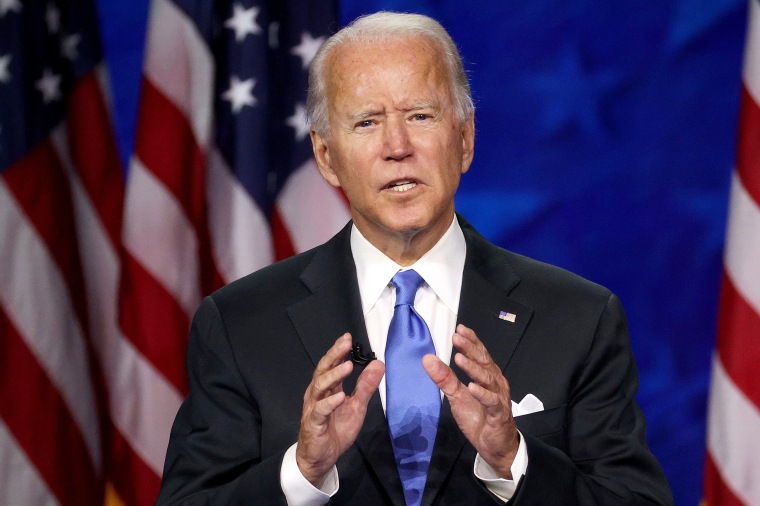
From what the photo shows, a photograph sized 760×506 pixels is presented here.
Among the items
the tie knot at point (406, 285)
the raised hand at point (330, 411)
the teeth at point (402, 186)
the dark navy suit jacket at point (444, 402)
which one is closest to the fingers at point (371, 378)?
the raised hand at point (330, 411)

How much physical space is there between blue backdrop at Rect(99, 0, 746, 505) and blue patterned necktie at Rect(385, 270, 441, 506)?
6.85 feet

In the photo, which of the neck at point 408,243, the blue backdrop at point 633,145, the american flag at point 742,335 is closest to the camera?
the neck at point 408,243

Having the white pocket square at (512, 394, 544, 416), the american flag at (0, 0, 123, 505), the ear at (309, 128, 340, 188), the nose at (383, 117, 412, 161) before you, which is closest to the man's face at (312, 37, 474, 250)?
the nose at (383, 117, 412, 161)

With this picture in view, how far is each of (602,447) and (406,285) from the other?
47cm

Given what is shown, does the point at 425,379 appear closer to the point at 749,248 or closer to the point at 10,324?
the point at 749,248

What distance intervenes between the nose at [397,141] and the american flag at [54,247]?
1991 millimetres

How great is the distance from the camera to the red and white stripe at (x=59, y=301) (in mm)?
3471

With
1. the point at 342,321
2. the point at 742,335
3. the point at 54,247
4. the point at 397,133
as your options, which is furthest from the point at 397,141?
the point at 54,247

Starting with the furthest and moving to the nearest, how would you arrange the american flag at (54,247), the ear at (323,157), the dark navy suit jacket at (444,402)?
the american flag at (54,247) → the ear at (323,157) → the dark navy suit jacket at (444,402)

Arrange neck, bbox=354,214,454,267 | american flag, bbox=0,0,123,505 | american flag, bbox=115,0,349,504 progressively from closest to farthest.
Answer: neck, bbox=354,214,454,267, american flag, bbox=0,0,123,505, american flag, bbox=115,0,349,504

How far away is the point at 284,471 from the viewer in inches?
66.8

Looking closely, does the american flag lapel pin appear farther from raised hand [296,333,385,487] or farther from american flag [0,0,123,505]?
american flag [0,0,123,505]

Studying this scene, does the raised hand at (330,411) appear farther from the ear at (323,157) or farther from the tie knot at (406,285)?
the ear at (323,157)

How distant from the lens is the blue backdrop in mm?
3812
